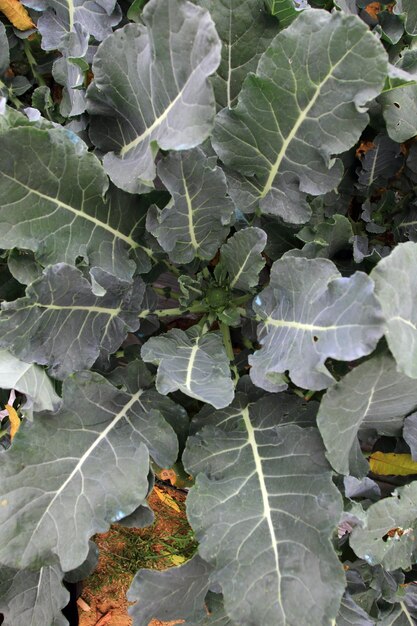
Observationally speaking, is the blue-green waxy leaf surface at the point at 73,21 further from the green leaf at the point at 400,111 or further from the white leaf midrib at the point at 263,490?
the white leaf midrib at the point at 263,490

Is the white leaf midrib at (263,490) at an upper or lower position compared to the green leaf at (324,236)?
lower

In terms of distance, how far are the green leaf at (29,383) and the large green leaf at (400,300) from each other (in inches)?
19.4

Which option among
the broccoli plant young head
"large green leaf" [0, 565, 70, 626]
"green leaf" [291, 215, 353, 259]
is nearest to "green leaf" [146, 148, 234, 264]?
the broccoli plant young head

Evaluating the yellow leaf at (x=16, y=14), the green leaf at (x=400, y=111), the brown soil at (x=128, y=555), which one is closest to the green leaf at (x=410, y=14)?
the green leaf at (x=400, y=111)

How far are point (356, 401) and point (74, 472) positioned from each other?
1.31ft

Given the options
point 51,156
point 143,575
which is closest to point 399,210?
point 51,156

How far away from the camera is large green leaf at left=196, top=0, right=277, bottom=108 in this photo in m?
0.87

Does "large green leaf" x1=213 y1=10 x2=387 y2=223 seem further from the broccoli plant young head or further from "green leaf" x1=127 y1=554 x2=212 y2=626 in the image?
"green leaf" x1=127 y1=554 x2=212 y2=626

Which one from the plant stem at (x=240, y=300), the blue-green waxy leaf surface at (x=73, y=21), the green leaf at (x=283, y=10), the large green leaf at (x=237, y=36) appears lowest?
the plant stem at (x=240, y=300)

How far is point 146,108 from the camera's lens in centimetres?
81

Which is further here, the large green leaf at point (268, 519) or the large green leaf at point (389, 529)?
the large green leaf at point (389, 529)

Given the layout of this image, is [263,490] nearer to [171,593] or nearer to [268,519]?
[268,519]

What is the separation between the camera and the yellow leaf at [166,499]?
1.41 metres

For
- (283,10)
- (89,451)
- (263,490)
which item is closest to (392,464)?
(263,490)
